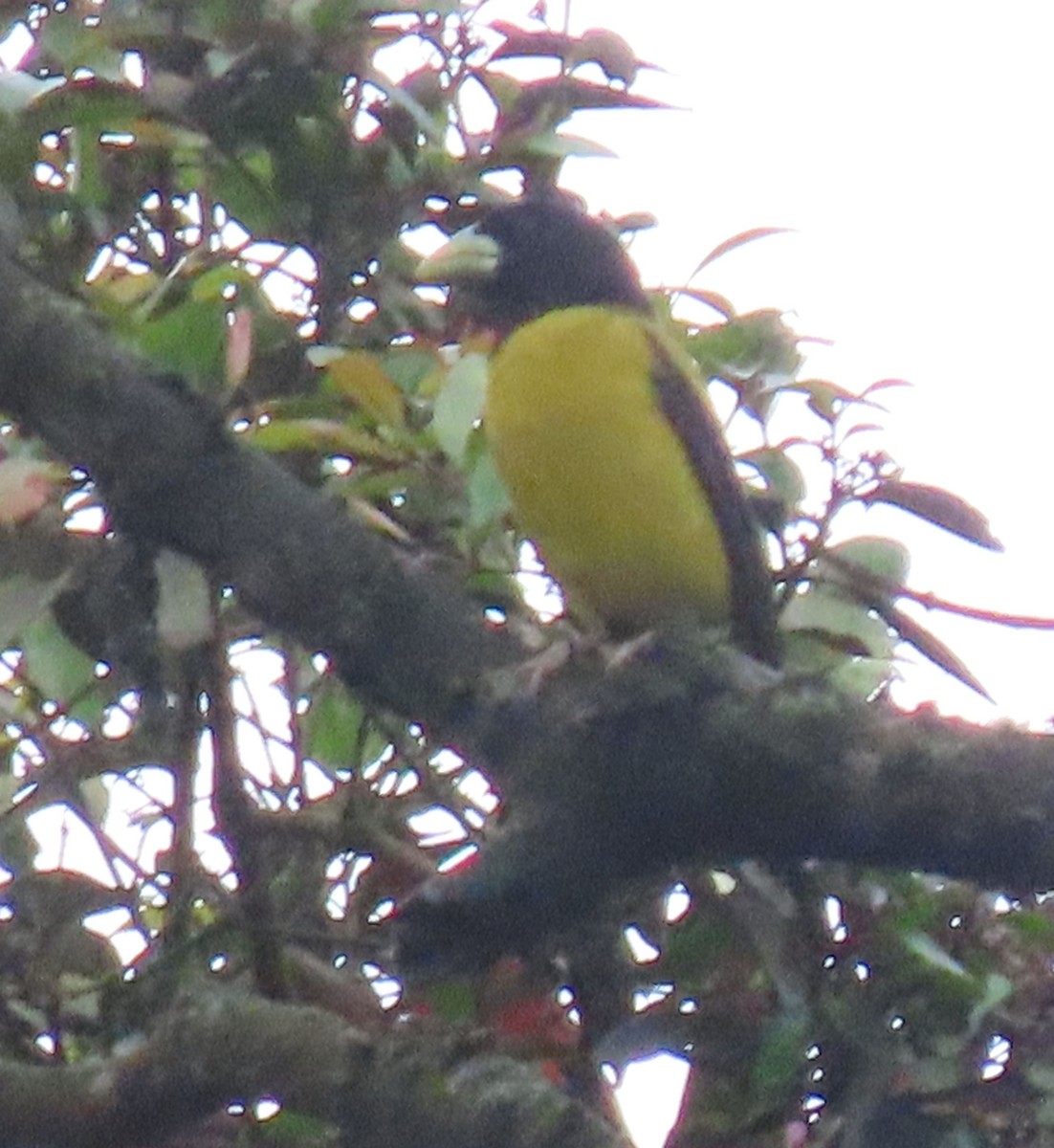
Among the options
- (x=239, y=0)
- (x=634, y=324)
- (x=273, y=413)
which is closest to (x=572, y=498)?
(x=634, y=324)

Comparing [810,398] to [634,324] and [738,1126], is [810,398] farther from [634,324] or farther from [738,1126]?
[738,1126]

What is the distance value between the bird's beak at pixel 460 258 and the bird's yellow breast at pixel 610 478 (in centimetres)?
23

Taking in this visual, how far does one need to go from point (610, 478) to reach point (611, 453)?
0.05 metres

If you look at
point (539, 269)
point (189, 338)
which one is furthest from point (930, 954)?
point (539, 269)

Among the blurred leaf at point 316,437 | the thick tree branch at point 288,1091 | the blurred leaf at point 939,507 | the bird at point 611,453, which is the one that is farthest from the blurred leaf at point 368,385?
the thick tree branch at point 288,1091

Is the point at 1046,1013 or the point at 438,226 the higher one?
the point at 438,226

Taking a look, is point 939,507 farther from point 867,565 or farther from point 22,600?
point 22,600

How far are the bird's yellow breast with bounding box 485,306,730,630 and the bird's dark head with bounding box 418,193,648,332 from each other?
0.33ft

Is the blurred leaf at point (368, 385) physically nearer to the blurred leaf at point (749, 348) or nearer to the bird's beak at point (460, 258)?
the bird's beak at point (460, 258)

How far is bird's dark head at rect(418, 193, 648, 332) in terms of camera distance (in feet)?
9.27

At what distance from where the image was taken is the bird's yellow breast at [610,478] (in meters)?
2.86

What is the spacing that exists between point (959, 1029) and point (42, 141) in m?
1.59

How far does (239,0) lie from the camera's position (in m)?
2.51

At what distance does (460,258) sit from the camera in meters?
2.57
